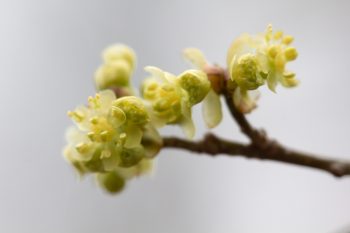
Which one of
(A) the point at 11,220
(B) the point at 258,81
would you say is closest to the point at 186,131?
(B) the point at 258,81

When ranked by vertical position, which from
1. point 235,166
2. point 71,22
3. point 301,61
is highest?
point 71,22

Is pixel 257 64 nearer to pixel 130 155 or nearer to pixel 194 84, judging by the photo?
pixel 194 84

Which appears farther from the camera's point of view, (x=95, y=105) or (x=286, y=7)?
(x=286, y=7)

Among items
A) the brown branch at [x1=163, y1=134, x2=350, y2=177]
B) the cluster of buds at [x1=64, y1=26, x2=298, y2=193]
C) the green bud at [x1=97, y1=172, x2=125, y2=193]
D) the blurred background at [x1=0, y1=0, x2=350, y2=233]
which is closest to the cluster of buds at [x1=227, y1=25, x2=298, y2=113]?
the cluster of buds at [x1=64, y1=26, x2=298, y2=193]

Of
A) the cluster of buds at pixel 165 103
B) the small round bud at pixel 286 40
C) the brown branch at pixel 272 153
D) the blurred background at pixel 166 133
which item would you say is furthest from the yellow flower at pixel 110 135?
the blurred background at pixel 166 133

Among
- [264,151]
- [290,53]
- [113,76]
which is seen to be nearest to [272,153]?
[264,151]

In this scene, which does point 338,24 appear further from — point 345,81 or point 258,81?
point 258,81

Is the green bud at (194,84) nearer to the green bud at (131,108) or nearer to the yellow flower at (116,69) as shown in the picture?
the green bud at (131,108)
